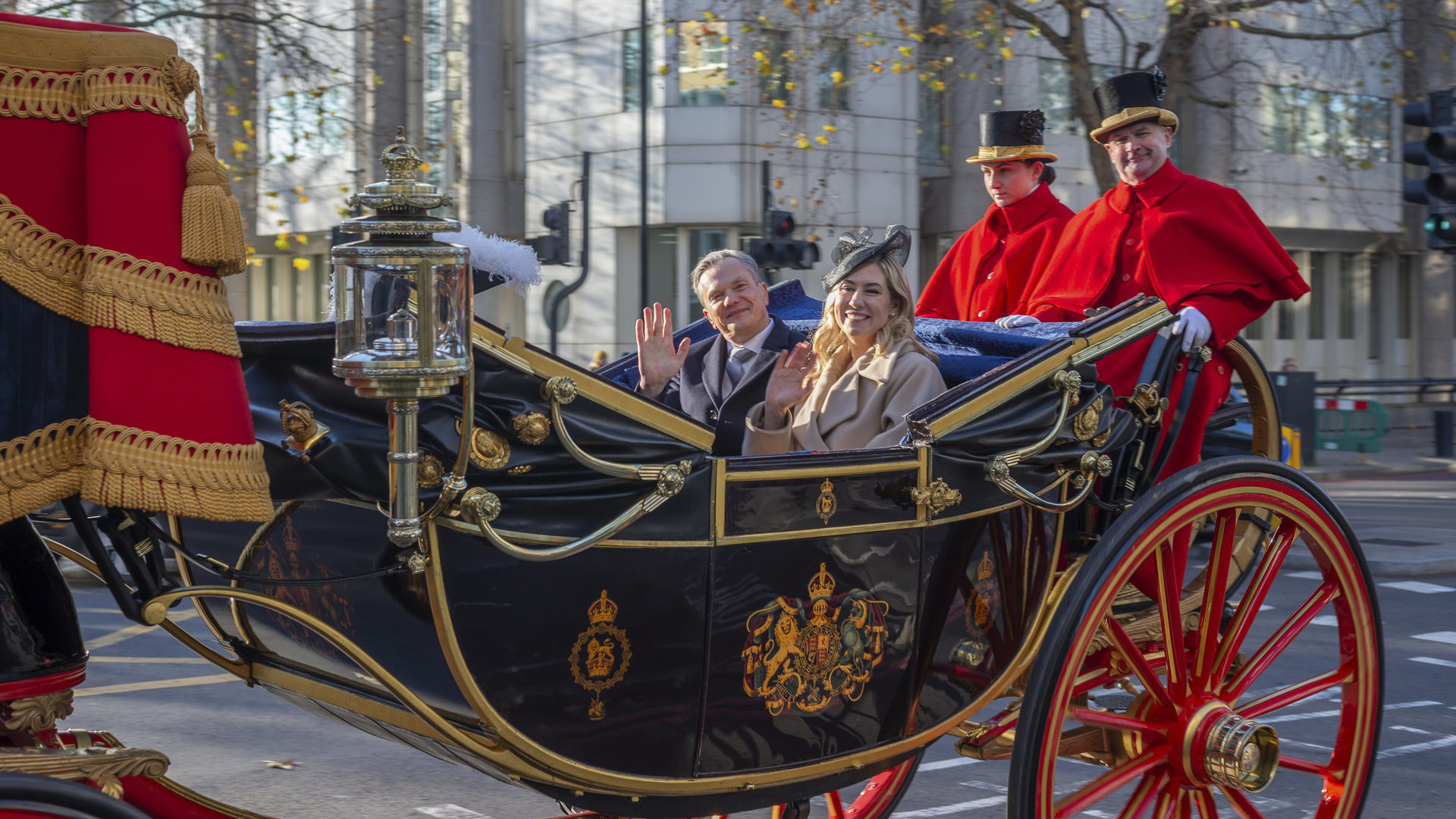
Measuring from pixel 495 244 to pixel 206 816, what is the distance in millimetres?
1029

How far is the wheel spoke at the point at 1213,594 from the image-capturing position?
324cm

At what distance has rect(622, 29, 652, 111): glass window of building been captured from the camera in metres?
19.3

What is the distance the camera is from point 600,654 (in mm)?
2412

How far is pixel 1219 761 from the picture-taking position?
3074 millimetres

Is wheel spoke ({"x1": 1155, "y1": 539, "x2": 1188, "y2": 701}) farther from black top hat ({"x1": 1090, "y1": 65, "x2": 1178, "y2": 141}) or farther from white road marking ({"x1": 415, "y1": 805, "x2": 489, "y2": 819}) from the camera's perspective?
white road marking ({"x1": 415, "y1": 805, "x2": 489, "y2": 819})

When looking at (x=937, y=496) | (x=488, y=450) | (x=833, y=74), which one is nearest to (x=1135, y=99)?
(x=937, y=496)

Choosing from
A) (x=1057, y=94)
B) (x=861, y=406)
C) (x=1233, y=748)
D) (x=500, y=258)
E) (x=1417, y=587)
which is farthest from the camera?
(x=1057, y=94)

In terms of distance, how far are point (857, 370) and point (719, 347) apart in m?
0.67

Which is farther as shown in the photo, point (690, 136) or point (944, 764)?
point (690, 136)

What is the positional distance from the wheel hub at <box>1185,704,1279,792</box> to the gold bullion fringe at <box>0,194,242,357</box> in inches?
92.7

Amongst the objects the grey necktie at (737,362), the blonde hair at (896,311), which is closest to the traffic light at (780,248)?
the grey necktie at (737,362)

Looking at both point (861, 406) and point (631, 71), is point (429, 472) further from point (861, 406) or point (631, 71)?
point (631, 71)

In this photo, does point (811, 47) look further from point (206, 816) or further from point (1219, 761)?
point (206, 816)

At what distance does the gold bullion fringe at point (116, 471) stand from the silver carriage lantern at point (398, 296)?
22 centimetres
